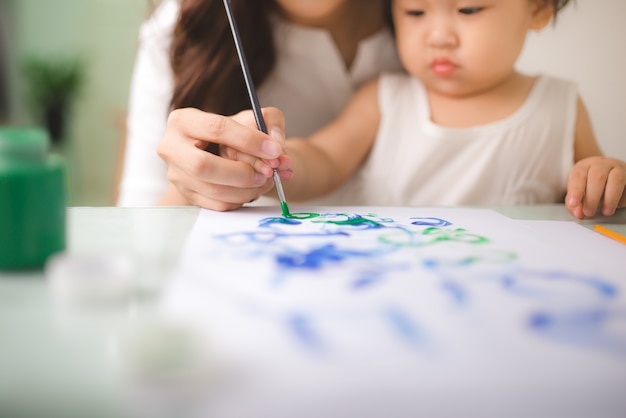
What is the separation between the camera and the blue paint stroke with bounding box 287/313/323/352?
0.27m

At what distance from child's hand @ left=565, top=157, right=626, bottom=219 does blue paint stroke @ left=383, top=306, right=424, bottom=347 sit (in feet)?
1.18

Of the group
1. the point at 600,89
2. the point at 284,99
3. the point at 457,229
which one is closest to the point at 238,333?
the point at 457,229

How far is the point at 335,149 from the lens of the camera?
834mm

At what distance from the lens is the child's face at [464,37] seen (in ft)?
2.38

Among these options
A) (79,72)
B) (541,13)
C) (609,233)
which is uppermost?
(541,13)

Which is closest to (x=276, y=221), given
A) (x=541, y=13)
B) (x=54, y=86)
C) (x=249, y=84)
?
(x=249, y=84)

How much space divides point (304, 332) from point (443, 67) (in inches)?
22.8

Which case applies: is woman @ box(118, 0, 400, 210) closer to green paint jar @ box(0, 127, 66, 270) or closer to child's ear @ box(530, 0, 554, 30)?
child's ear @ box(530, 0, 554, 30)

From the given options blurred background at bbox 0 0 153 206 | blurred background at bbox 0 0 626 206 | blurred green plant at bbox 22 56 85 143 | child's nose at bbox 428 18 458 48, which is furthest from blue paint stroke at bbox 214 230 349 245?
blurred green plant at bbox 22 56 85 143

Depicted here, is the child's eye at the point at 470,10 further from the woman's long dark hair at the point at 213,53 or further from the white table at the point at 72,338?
the white table at the point at 72,338

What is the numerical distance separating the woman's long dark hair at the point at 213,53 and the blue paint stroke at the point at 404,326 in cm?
58

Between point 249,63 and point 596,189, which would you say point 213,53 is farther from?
point 596,189

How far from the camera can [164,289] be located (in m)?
0.33

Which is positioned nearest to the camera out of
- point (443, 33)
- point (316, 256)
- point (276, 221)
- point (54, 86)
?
point (316, 256)
